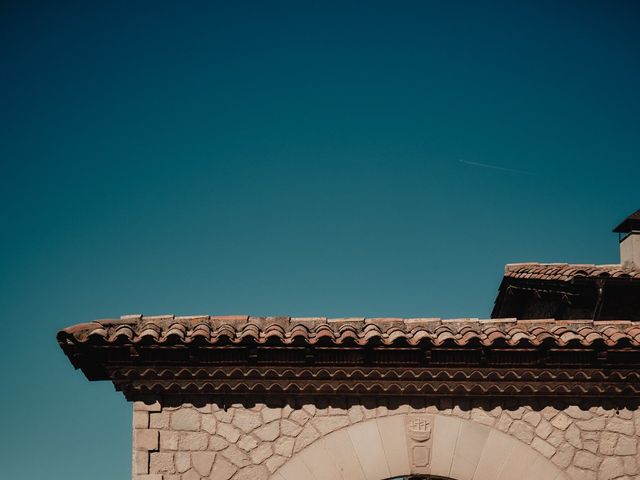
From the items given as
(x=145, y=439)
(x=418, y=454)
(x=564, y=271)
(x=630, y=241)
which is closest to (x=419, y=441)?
(x=418, y=454)

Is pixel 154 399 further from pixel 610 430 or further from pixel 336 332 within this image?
pixel 610 430

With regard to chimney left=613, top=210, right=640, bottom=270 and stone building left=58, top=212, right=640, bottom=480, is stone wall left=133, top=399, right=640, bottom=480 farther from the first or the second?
chimney left=613, top=210, right=640, bottom=270

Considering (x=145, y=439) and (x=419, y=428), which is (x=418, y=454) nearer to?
(x=419, y=428)

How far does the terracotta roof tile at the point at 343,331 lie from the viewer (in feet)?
24.8

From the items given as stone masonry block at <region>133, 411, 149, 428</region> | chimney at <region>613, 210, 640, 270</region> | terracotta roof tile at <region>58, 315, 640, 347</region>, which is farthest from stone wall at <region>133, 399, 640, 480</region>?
chimney at <region>613, 210, 640, 270</region>

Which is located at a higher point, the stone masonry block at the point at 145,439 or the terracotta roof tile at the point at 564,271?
the terracotta roof tile at the point at 564,271

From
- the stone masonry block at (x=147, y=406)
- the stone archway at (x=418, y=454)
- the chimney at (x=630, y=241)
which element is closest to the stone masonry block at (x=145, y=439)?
the stone masonry block at (x=147, y=406)

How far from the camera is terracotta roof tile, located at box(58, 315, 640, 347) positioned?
7547 mm

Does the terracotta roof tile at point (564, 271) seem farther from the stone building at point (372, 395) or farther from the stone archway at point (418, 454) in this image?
the stone archway at point (418, 454)

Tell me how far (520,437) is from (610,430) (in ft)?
3.07

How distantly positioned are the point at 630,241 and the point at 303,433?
26.0 feet

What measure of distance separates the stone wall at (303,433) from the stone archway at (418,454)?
0.05 metres

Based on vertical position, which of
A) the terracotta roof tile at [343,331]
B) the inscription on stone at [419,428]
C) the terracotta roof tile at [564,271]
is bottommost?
the inscription on stone at [419,428]

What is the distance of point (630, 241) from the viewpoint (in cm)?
1329
